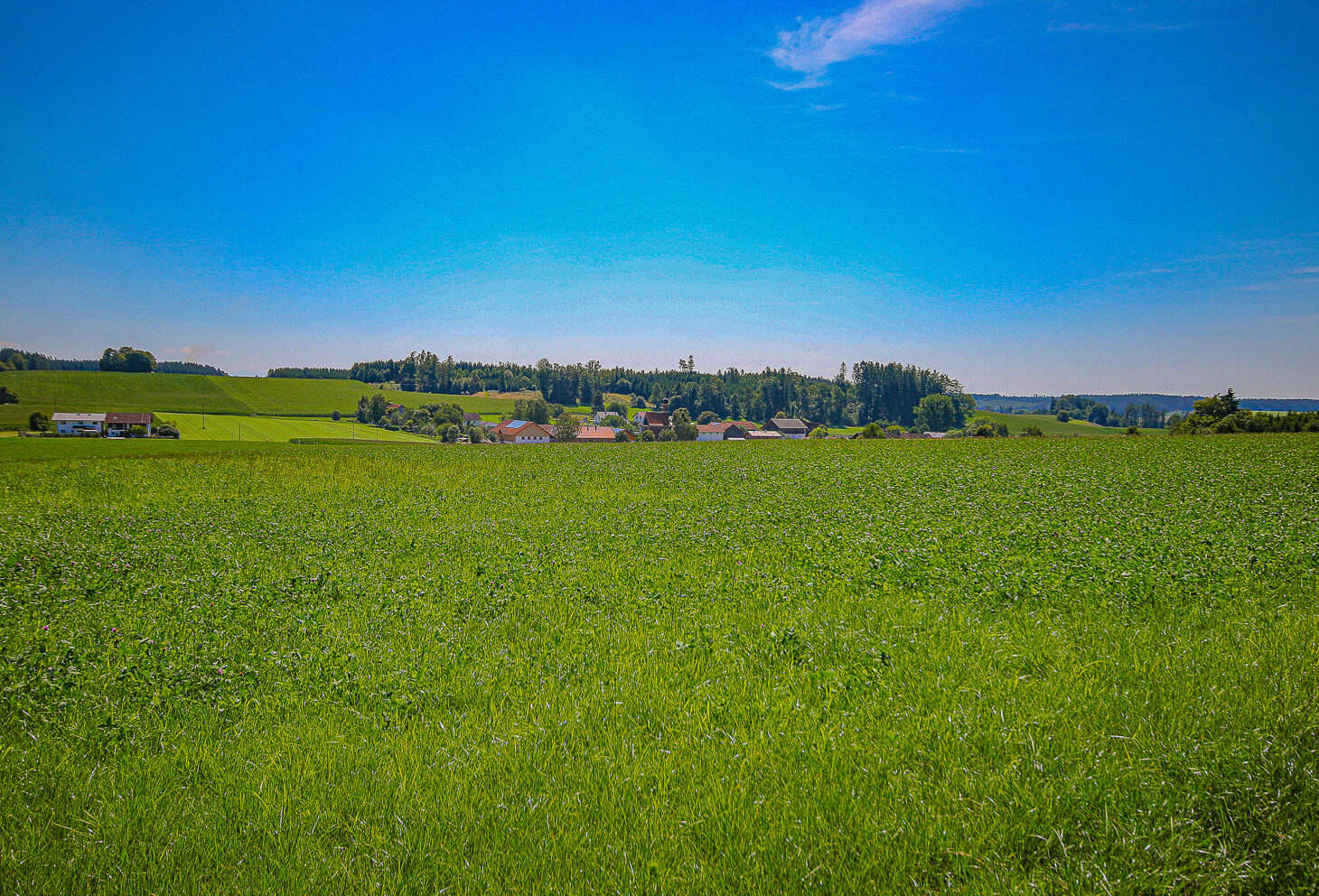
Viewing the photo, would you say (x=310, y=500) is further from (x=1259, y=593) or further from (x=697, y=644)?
(x=1259, y=593)

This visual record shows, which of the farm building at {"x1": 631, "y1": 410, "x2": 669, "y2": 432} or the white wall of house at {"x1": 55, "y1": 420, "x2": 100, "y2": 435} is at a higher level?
the farm building at {"x1": 631, "y1": 410, "x2": 669, "y2": 432}

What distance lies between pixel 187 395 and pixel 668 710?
499ft

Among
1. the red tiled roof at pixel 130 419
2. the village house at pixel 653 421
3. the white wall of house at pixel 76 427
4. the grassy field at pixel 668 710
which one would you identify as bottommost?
the grassy field at pixel 668 710

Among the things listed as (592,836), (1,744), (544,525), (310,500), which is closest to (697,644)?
(592,836)

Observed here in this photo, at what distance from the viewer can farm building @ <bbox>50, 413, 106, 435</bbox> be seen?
219ft

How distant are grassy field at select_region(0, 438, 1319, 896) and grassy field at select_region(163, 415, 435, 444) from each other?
218ft

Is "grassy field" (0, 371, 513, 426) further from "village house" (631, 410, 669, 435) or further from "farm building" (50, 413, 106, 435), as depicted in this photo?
"village house" (631, 410, 669, 435)

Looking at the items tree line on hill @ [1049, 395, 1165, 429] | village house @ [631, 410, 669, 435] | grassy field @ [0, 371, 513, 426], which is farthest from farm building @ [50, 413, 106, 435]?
tree line on hill @ [1049, 395, 1165, 429]

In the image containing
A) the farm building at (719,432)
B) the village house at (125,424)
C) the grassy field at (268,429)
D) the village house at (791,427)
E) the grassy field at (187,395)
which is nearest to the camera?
the village house at (125,424)

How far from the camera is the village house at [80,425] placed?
66875 millimetres

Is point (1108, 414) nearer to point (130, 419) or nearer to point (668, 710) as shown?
point (668, 710)

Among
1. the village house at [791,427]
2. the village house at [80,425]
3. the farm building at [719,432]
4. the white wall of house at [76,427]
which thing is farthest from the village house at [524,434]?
the village house at [791,427]

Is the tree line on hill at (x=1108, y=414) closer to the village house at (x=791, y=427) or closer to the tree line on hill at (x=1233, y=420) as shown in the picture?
the village house at (x=791, y=427)

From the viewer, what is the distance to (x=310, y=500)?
19547 millimetres
